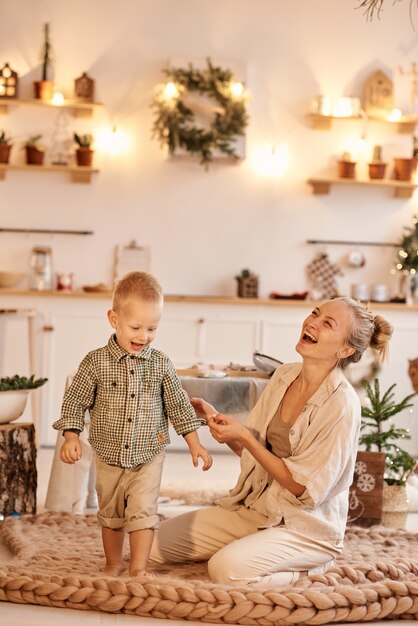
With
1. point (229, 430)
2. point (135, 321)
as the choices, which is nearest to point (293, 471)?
point (229, 430)

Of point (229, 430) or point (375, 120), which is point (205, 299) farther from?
point (229, 430)

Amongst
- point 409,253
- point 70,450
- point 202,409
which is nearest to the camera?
point 70,450

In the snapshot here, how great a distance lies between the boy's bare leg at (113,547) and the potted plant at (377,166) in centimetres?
458

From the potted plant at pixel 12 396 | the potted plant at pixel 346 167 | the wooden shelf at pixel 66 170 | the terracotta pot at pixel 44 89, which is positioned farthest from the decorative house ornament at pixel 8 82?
the potted plant at pixel 12 396

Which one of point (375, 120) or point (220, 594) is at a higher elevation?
point (375, 120)

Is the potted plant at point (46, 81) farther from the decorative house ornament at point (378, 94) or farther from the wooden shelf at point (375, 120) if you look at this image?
the decorative house ornament at point (378, 94)

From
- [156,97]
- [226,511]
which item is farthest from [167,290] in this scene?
[226,511]

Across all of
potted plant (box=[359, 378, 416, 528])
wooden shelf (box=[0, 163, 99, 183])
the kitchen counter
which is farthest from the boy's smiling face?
wooden shelf (box=[0, 163, 99, 183])

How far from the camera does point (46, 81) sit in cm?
704

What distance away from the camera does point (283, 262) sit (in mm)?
7383

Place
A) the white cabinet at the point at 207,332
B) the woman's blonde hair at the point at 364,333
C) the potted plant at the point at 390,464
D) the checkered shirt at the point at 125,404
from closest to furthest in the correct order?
1. the checkered shirt at the point at 125,404
2. the woman's blonde hair at the point at 364,333
3. the potted plant at the point at 390,464
4. the white cabinet at the point at 207,332

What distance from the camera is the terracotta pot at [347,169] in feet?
23.8

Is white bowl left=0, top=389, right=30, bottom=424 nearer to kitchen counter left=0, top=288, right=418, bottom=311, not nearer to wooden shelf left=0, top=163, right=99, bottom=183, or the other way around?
kitchen counter left=0, top=288, right=418, bottom=311

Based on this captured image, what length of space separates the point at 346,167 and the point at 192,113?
44.3 inches
